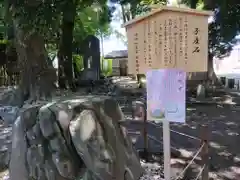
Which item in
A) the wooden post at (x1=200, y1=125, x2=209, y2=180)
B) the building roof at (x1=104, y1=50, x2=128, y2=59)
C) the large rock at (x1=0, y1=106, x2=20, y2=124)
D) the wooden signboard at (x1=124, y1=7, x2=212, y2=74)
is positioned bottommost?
the large rock at (x1=0, y1=106, x2=20, y2=124)

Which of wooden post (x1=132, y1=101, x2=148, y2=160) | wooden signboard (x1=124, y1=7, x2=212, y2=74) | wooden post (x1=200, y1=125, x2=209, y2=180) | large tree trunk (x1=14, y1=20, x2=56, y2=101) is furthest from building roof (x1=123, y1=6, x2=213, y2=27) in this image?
large tree trunk (x1=14, y1=20, x2=56, y2=101)

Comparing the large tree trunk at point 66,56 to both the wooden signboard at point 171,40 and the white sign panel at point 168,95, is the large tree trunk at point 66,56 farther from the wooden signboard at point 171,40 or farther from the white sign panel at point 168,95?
the white sign panel at point 168,95

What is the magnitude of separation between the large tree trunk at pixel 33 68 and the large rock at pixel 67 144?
15.1 ft

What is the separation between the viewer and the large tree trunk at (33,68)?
732 cm

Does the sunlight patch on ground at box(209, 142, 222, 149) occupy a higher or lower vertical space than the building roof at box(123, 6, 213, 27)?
lower

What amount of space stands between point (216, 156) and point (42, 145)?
8.31ft

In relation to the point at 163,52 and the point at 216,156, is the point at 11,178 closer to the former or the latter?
the point at 163,52

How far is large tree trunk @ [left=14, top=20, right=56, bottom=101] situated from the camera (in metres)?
7.32

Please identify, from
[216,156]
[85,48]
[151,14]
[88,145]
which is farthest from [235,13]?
[85,48]

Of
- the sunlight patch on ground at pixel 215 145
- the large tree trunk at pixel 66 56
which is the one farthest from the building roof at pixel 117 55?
the sunlight patch on ground at pixel 215 145

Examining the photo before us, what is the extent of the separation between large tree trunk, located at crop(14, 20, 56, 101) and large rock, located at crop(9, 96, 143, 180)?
4.60 meters

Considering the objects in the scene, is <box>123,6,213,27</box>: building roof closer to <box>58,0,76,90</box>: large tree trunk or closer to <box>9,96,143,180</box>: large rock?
<box>9,96,143,180</box>: large rock

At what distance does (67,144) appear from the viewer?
8.87 feet

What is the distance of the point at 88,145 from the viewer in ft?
8.65
